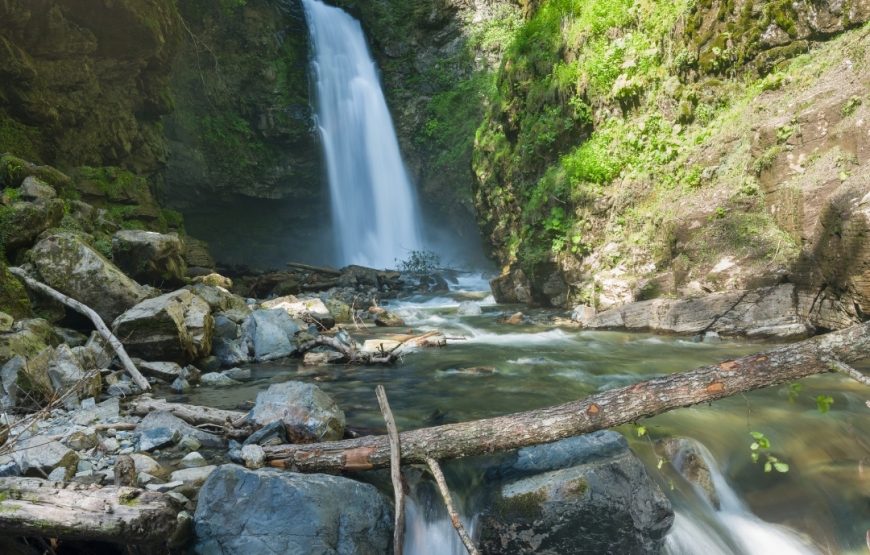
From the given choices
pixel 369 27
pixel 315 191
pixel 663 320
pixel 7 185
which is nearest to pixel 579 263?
pixel 663 320

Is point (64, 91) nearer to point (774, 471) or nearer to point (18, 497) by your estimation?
point (18, 497)

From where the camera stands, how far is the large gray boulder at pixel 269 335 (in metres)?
7.83

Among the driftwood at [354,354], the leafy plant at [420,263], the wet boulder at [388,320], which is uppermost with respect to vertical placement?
the driftwood at [354,354]

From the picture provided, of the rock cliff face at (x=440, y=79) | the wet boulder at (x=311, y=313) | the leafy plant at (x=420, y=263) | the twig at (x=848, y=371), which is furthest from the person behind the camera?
the rock cliff face at (x=440, y=79)

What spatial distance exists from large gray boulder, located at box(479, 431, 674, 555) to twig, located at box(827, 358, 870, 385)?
49.2 inches

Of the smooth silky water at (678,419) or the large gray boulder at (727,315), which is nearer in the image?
the smooth silky water at (678,419)

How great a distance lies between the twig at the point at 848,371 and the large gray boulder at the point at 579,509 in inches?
49.2

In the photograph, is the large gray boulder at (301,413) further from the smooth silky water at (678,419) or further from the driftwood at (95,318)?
the driftwood at (95,318)

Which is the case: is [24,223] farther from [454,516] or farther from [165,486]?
[454,516]

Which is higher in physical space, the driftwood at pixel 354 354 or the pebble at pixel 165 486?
the pebble at pixel 165 486

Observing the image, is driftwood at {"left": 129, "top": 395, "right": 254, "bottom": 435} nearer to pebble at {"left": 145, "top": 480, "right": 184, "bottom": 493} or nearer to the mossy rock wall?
pebble at {"left": 145, "top": 480, "right": 184, "bottom": 493}

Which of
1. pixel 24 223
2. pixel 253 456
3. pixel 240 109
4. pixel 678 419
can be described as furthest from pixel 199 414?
pixel 240 109

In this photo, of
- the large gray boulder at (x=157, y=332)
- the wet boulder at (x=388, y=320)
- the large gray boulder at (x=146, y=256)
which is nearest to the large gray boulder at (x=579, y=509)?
the large gray boulder at (x=157, y=332)

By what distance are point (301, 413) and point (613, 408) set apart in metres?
2.27
